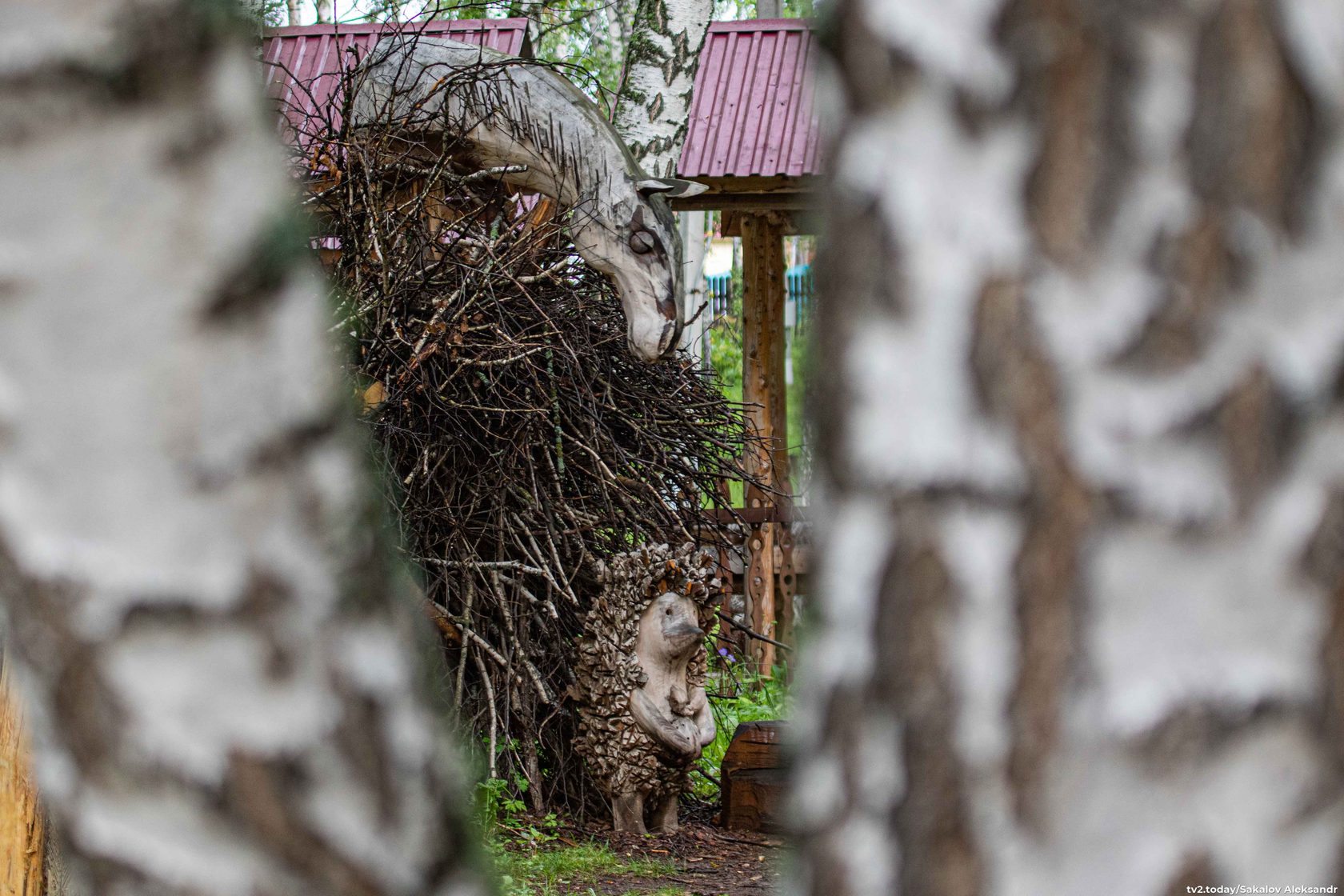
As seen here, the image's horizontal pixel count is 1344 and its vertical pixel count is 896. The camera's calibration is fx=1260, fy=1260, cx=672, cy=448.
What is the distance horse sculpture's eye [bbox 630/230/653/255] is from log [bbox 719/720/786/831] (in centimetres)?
183

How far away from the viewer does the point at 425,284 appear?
428cm

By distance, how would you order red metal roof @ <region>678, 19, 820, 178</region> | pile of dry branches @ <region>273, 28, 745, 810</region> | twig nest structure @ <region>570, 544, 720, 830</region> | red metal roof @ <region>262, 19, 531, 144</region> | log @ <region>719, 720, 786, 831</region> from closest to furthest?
1. pile of dry branches @ <region>273, 28, 745, 810</region>
2. twig nest structure @ <region>570, 544, 720, 830</region>
3. log @ <region>719, 720, 786, 831</region>
4. red metal roof @ <region>262, 19, 531, 144</region>
5. red metal roof @ <region>678, 19, 820, 178</region>

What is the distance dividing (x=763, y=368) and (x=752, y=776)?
382 cm

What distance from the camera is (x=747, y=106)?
707cm

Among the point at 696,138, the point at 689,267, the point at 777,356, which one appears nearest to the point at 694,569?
the point at 696,138

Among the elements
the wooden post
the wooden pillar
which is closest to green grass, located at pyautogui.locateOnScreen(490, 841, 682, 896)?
the wooden post

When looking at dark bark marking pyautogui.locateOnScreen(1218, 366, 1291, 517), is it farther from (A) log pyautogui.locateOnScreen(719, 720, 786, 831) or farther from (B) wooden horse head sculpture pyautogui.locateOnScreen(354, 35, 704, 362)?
(A) log pyautogui.locateOnScreen(719, 720, 786, 831)

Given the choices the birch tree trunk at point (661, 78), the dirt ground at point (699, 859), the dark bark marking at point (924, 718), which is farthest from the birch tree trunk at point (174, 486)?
the birch tree trunk at point (661, 78)

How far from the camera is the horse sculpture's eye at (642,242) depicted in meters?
3.92

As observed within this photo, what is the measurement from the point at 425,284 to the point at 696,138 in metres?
3.04

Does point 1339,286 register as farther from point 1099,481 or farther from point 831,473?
point 831,473


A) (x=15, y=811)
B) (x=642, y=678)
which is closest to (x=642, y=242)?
(x=642, y=678)

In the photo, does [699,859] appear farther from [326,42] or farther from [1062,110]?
[326,42]

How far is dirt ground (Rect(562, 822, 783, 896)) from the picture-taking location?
3.85 metres
